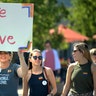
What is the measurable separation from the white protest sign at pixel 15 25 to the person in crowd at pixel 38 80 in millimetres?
325

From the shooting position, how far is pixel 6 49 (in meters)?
7.67

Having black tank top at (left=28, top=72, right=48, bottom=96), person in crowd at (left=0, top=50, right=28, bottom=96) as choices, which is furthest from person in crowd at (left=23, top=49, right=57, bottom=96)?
person in crowd at (left=0, top=50, right=28, bottom=96)

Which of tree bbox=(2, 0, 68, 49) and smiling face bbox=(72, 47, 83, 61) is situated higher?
tree bbox=(2, 0, 68, 49)

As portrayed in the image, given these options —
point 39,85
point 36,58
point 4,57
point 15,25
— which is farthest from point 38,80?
point 15,25

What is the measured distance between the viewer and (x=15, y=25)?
7.81 metres

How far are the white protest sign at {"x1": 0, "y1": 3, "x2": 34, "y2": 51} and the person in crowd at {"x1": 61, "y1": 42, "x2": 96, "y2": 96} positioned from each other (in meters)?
0.91

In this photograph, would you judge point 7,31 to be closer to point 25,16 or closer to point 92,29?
point 25,16

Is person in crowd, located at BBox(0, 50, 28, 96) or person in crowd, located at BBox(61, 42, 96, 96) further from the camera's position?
person in crowd, located at BBox(61, 42, 96, 96)

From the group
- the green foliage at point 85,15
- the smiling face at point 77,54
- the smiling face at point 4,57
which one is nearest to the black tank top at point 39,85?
the smiling face at point 4,57

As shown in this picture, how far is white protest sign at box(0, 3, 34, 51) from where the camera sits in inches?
303

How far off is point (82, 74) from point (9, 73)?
4.03ft

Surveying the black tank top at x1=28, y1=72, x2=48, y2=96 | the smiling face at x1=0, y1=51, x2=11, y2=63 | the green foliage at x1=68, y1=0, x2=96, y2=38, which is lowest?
the black tank top at x1=28, y1=72, x2=48, y2=96

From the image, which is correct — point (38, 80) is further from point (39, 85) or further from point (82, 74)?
point (82, 74)

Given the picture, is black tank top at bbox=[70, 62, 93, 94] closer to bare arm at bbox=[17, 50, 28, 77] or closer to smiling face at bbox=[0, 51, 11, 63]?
bare arm at bbox=[17, 50, 28, 77]
